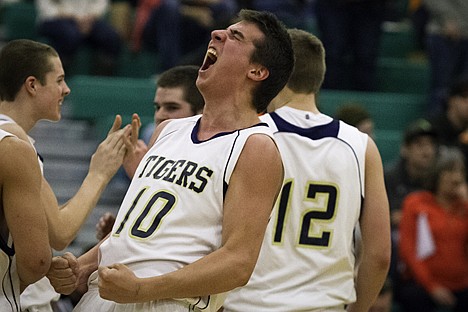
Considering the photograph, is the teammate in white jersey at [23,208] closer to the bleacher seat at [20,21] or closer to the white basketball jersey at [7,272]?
the white basketball jersey at [7,272]

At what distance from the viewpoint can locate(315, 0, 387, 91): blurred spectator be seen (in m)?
10.6

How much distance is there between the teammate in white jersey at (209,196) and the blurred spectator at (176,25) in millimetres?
6387

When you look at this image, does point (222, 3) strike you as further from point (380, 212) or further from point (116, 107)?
point (380, 212)

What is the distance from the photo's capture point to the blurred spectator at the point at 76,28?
391 inches

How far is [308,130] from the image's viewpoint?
15.5 feet

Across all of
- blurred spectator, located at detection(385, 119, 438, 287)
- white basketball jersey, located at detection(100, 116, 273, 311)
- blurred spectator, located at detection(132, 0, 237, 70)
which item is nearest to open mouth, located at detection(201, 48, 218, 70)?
white basketball jersey, located at detection(100, 116, 273, 311)

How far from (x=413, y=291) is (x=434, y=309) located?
0.73 ft

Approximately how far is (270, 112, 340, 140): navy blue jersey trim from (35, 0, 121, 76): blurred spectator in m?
5.59

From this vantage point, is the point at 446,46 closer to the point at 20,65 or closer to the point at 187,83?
the point at 187,83

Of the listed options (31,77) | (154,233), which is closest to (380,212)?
(154,233)

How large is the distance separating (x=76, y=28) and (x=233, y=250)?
264 inches

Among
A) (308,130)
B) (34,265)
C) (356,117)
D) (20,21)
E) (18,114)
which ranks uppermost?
(18,114)

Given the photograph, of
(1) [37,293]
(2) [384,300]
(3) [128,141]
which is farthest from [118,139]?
(2) [384,300]

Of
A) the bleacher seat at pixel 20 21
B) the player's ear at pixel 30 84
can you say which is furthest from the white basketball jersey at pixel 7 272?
the bleacher seat at pixel 20 21
